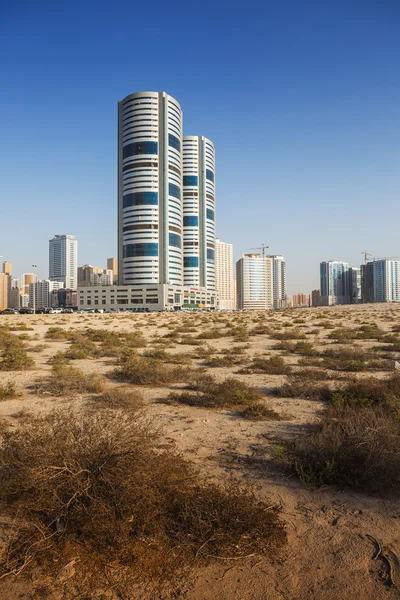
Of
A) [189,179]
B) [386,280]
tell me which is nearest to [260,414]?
[189,179]

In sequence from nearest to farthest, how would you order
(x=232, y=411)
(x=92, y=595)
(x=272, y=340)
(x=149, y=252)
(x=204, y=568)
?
(x=92, y=595), (x=204, y=568), (x=232, y=411), (x=272, y=340), (x=149, y=252)

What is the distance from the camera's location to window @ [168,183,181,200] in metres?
163

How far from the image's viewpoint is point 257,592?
3615 mm

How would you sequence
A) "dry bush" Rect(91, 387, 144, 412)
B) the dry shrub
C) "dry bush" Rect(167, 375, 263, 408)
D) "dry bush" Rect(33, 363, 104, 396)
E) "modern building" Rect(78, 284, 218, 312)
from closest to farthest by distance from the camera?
the dry shrub → "dry bush" Rect(91, 387, 144, 412) → "dry bush" Rect(167, 375, 263, 408) → "dry bush" Rect(33, 363, 104, 396) → "modern building" Rect(78, 284, 218, 312)

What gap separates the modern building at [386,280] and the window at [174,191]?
9541 centimetres

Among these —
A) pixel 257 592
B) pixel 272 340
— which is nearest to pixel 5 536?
pixel 257 592

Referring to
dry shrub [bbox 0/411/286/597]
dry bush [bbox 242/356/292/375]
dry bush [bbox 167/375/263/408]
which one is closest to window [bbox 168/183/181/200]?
dry bush [bbox 242/356/292/375]

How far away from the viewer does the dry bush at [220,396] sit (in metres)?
9.84

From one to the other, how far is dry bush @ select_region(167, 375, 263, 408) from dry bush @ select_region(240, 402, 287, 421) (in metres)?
0.77

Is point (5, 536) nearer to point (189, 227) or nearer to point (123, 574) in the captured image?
point (123, 574)

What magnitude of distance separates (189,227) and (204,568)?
181752 mm

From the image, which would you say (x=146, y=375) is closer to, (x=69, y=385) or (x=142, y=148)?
(x=69, y=385)

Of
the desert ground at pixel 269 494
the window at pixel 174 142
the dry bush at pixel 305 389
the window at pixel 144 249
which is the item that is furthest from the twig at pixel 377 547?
the window at pixel 174 142

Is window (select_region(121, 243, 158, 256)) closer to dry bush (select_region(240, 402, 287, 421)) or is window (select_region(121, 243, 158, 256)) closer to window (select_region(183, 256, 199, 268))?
window (select_region(183, 256, 199, 268))
